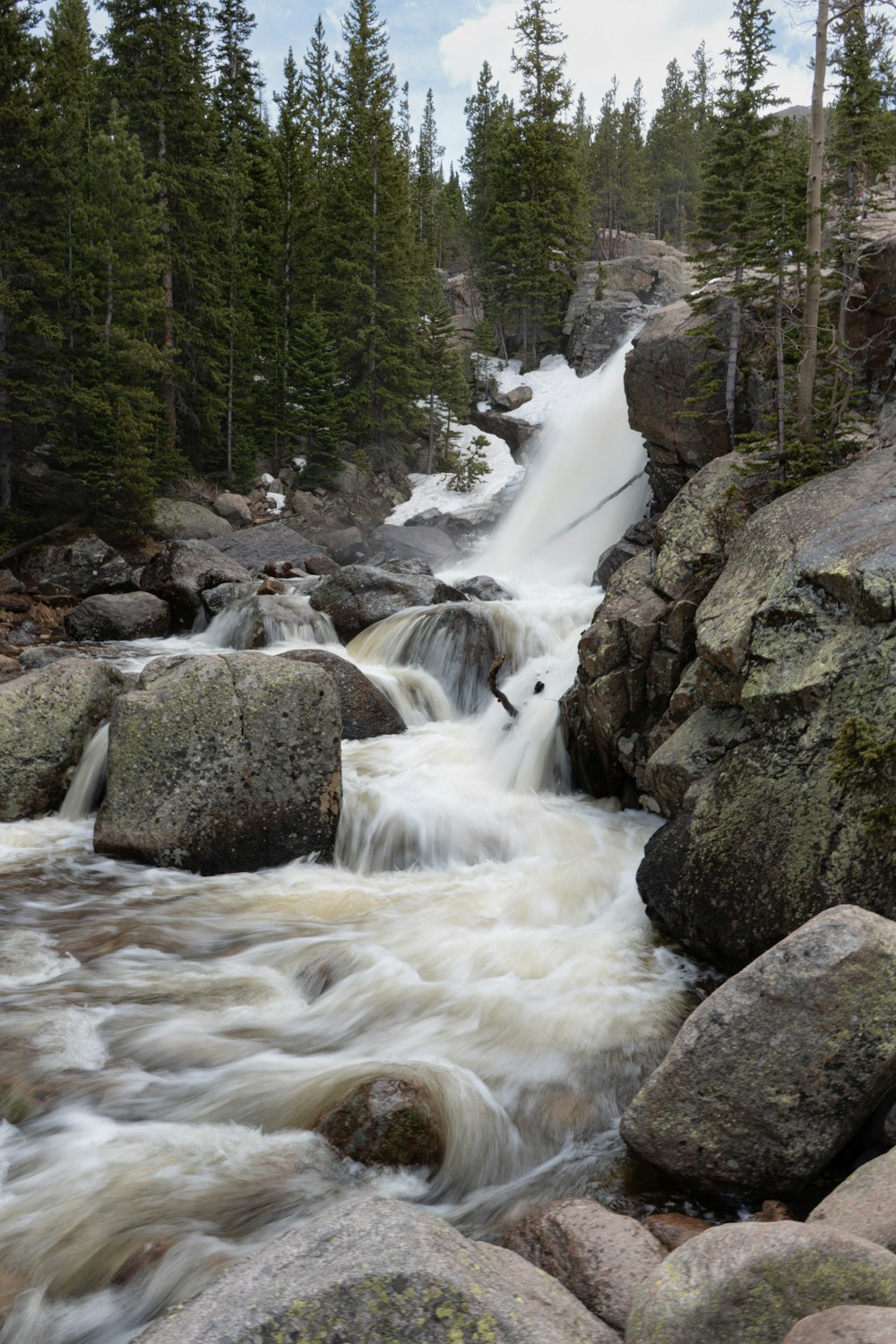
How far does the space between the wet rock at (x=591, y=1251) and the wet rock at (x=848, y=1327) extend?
101cm

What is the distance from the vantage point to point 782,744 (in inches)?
248

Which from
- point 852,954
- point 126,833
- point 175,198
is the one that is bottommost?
point 126,833

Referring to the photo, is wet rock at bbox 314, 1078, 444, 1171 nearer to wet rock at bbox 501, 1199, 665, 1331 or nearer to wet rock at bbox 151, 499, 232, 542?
wet rock at bbox 501, 1199, 665, 1331

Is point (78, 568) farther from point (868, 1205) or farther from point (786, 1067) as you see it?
point (868, 1205)

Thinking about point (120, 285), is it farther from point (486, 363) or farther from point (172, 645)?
point (486, 363)

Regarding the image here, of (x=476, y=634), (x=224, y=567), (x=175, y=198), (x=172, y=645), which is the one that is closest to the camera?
(x=476, y=634)

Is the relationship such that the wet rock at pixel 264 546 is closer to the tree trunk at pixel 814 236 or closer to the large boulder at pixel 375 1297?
the tree trunk at pixel 814 236

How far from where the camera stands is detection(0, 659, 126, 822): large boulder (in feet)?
29.0

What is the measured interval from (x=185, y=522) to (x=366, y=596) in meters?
11.3

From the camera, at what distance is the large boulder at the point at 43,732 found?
29.0 ft

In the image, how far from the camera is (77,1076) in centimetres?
493

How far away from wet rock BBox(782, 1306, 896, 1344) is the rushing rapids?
234cm

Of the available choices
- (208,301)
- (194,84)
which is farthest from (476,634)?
(194,84)

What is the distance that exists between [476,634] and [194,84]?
2514 centimetres
